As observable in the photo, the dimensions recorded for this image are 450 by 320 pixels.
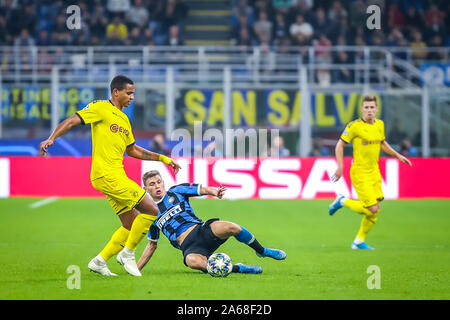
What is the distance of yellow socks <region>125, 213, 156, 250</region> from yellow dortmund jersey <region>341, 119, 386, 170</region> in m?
3.84

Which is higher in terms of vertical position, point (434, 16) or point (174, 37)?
point (434, 16)

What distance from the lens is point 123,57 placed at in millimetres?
22484

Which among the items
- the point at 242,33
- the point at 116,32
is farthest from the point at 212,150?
the point at 116,32

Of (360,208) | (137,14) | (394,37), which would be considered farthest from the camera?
(137,14)

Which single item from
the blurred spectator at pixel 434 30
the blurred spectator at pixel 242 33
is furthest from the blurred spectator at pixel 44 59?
the blurred spectator at pixel 434 30

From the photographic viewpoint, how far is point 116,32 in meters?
24.2

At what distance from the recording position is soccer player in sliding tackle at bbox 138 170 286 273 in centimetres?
839

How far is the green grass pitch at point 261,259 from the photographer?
7.49 metres

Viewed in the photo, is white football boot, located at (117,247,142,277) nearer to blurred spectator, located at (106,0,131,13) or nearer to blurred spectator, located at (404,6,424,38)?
blurred spectator, located at (106,0,131,13)

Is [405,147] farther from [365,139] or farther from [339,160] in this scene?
[339,160]

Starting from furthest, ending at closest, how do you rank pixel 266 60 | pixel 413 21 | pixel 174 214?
pixel 413 21 < pixel 266 60 < pixel 174 214

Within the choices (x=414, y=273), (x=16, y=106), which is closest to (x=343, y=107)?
(x=16, y=106)

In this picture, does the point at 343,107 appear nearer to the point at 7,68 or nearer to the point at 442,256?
the point at 7,68

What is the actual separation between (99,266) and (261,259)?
2.32 metres
